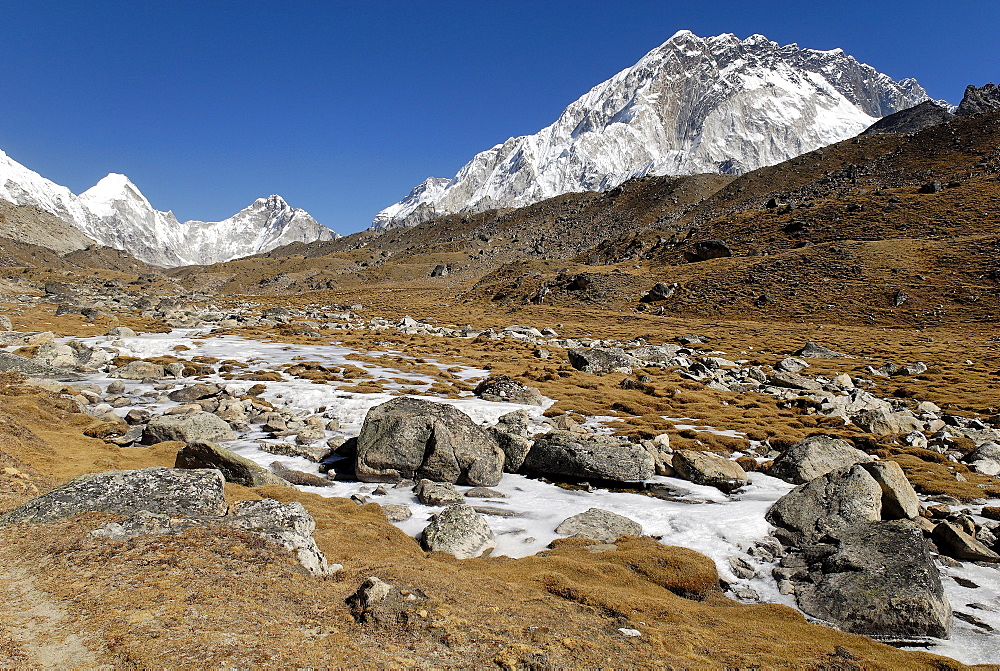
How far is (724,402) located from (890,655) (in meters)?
20.7

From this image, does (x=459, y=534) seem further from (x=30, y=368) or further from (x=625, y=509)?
(x=30, y=368)

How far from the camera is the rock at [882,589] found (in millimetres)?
7496

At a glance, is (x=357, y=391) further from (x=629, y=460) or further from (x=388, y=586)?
(x=388, y=586)

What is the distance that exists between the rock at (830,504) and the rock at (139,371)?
28522 mm

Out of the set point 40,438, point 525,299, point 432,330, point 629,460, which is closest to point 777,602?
point 629,460

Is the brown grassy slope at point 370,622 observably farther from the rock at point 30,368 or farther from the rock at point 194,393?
the rock at point 30,368

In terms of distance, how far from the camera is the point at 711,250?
3231 inches

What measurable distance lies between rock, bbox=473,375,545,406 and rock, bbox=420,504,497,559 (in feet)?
44.2

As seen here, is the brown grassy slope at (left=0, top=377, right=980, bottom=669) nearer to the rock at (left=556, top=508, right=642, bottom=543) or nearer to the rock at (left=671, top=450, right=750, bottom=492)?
the rock at (left=556, top=508, right=642, bottom=543)

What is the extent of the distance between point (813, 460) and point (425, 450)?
1207 centimetres

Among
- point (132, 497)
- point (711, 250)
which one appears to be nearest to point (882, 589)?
point (132, 497)

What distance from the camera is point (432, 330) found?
57.2 m

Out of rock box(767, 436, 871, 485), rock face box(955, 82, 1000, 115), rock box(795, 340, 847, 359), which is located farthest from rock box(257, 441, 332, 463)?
rock face box(955, 82, 1000, 115)

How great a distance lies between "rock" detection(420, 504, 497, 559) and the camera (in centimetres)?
989
